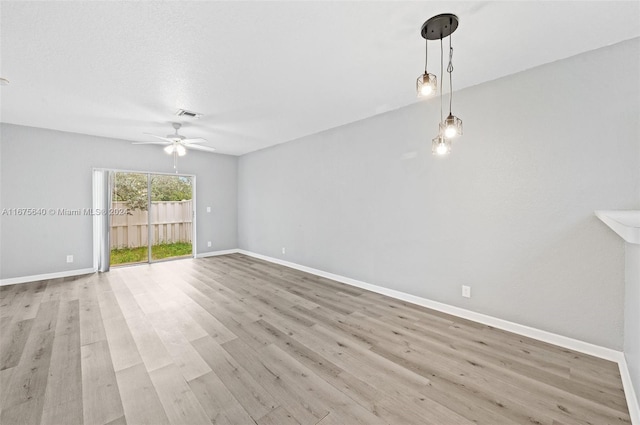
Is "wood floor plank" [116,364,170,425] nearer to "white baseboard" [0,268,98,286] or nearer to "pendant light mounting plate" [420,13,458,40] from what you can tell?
"pendant light mounting plate" [420,13,458,40]

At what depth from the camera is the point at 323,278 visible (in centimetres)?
452

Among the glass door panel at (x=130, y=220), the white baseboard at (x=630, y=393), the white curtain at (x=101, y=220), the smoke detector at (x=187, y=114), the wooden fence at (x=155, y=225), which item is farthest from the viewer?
the wooden fence at (x=155, y=225)

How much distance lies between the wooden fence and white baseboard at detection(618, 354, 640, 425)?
7.02m

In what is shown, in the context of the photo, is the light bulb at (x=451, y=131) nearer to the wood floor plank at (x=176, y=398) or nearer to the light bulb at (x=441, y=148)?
the light bulb at (x=441, y=148)

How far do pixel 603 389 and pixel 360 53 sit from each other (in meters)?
3.16

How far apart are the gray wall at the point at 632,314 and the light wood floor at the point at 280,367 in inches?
8.9

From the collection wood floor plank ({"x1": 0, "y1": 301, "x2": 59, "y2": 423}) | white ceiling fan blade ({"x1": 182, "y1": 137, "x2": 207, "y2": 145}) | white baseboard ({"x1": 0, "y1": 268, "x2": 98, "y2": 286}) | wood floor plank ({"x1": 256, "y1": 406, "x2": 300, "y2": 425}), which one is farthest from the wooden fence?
wood floor plank ({"x1": 256, "y1": 406, "x2": 300, "y2": 425})

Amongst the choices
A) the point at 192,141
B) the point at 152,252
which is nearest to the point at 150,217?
the point at 152,252

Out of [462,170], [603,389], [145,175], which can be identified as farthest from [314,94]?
[145,175]

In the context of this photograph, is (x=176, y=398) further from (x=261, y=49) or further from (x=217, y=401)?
(x=261, y=49)

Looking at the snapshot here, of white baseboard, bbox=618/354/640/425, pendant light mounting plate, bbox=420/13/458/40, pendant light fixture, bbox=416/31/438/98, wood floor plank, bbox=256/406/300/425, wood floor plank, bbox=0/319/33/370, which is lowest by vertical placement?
wood floor plank, bbox=256/406/300/425

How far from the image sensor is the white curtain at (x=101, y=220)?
16.0 ft

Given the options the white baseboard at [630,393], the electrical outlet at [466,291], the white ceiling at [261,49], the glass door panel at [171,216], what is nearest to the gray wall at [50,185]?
the glass door panel at [171,216]

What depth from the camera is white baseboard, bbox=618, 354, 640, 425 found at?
1520 millimetres
